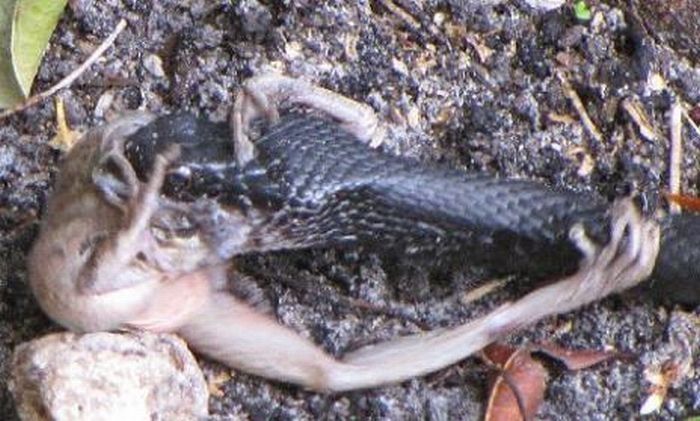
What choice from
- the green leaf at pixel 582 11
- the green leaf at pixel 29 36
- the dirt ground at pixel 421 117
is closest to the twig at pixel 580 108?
the dirt ground at pixel 421 117

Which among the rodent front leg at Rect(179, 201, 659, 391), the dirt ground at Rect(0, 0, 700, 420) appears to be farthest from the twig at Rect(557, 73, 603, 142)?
the rodent front leg at Rect(179, 201, 659, 391)

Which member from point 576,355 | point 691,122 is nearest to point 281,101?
point 576,355

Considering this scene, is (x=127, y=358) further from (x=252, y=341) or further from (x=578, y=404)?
(x=578, y=404)

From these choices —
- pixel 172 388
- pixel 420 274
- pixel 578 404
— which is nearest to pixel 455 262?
pixel 420 274

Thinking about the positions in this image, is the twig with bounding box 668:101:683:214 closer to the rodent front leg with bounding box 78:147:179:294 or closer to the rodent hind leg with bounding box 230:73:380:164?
the rodent hind leg with bounding box 230:73:380:164

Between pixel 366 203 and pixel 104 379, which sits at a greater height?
pixel 366 203

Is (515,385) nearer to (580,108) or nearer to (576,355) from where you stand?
(576,355)

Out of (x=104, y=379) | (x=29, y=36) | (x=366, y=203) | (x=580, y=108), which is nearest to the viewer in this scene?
(x=104, y=379)
